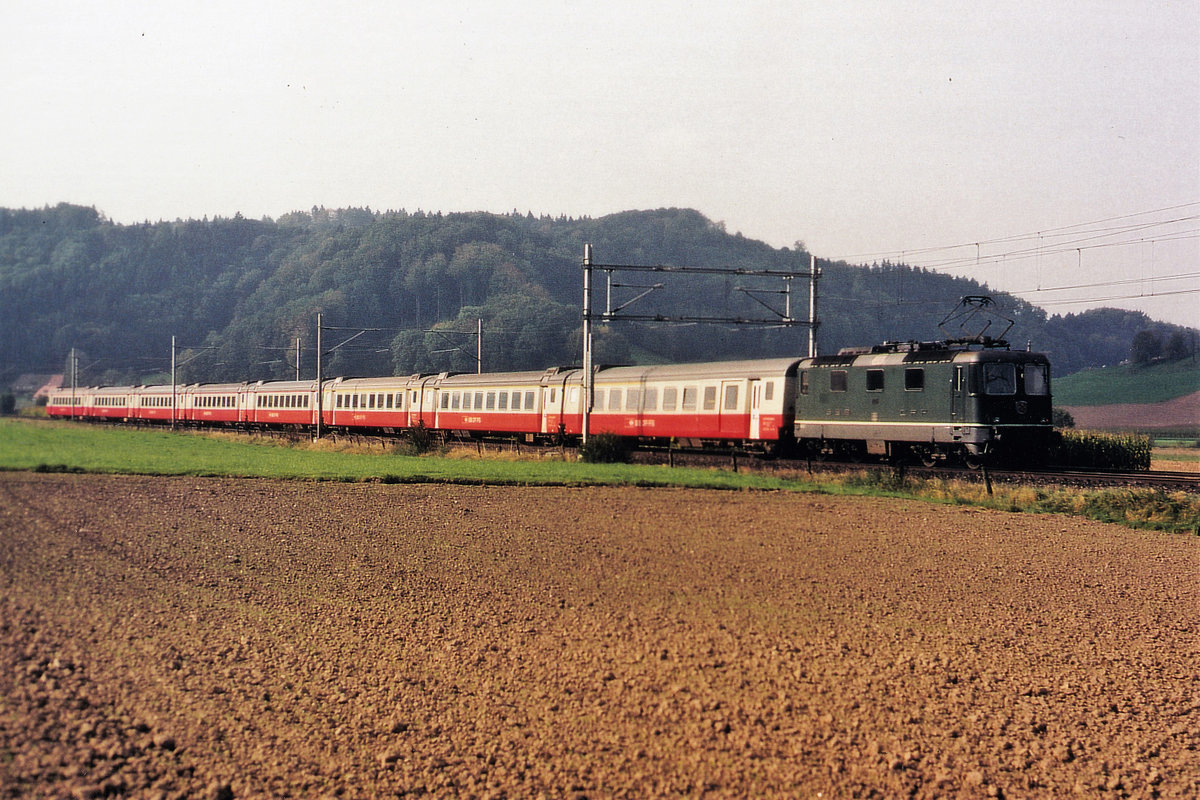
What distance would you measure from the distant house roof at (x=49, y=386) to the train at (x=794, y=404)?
12878 millimetres

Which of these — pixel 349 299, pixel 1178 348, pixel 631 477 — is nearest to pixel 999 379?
pixel 631 477

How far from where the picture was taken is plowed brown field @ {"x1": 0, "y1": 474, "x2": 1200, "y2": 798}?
7535mm

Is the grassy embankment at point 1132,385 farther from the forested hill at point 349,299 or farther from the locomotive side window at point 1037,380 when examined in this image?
the locomotive side window at point 1037,380

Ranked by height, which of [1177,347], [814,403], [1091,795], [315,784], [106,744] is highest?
[1177,347]

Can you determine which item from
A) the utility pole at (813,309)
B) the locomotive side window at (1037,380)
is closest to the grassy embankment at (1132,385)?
the utility pole at (813,309)

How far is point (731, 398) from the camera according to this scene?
3509 cm

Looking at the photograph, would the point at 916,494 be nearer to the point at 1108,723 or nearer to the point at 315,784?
the point at 1108,723

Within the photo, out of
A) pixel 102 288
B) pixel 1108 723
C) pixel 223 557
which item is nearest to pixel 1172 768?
pixel 1108 723

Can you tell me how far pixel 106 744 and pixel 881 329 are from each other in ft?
556

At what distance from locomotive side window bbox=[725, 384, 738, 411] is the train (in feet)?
0.15

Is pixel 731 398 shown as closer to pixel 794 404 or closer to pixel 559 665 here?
pixel 794 404

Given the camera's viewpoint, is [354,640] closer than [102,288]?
No

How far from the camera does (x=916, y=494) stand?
82.5 ft

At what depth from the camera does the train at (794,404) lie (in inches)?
1121
